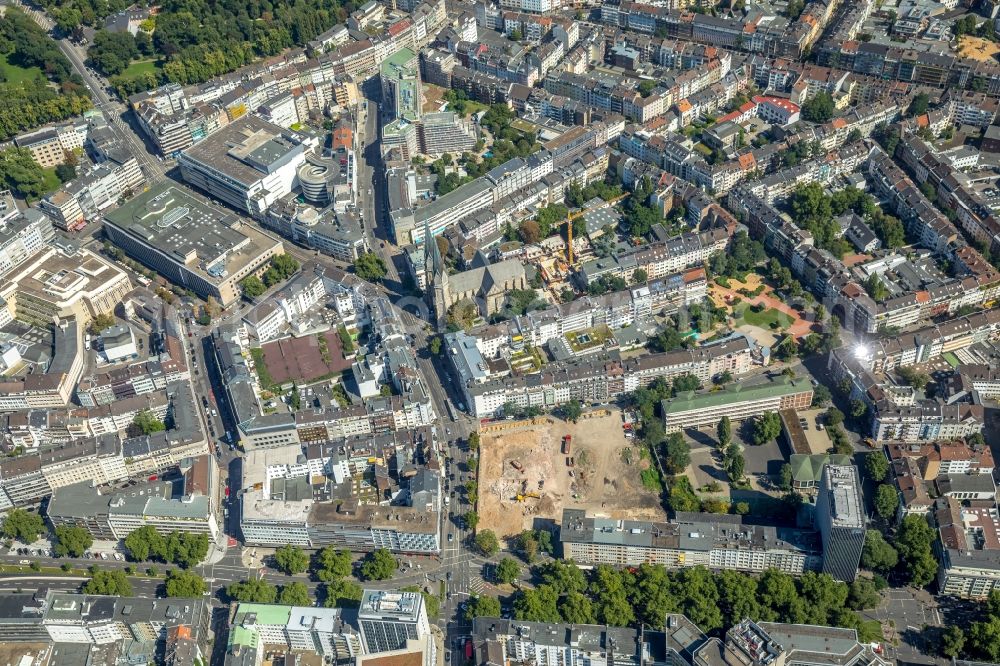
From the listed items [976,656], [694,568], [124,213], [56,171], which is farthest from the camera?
[56,171]

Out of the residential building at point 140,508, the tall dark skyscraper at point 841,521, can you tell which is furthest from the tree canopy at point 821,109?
the residential building at point 140,508

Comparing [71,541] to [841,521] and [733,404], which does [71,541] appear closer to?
[733,404]

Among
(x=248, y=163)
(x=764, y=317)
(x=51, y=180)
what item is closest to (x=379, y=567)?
(x=764, y=317)

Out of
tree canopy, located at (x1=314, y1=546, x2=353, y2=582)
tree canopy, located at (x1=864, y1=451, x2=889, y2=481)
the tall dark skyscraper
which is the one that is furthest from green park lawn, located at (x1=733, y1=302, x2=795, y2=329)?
tree canopy, located at (x1=314, y1=546, x2=353, y2=582)

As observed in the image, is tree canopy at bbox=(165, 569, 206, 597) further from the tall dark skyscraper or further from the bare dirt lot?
the tall dark skyscraper

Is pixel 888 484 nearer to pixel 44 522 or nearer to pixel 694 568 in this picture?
pixel 694 568

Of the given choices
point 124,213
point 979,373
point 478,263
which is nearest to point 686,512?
point 979,373

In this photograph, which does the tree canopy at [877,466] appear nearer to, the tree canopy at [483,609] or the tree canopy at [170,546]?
Result: the tree canopy at [483,609]

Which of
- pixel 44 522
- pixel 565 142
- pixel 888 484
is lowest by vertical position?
pixel 44 522
